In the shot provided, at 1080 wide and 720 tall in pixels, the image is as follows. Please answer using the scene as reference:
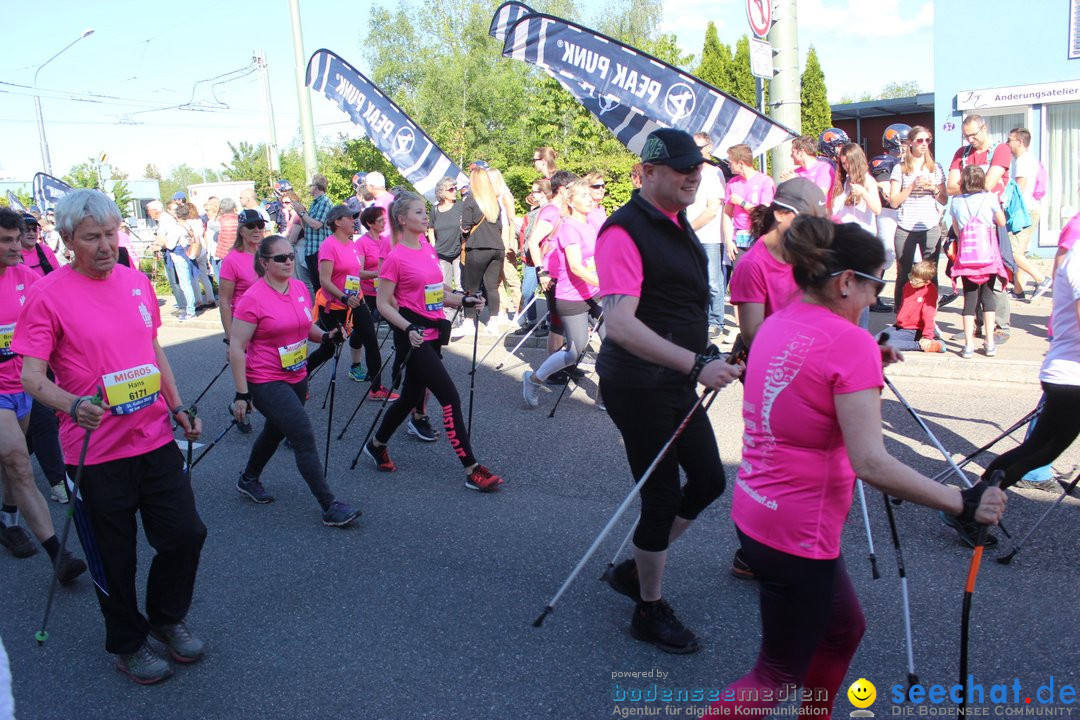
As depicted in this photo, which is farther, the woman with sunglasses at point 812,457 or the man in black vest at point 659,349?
the man in black vest at point 659,349

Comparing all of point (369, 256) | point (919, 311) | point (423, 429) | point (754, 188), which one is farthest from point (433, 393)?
point (919, 311)

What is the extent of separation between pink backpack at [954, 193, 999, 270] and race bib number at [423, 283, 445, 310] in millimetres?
4844

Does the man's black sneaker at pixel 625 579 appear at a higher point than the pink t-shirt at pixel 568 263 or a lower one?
lower

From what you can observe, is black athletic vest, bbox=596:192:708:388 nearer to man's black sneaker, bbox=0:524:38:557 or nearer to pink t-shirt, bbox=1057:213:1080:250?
pink t-shirt, bbox=1057:213:1080:250

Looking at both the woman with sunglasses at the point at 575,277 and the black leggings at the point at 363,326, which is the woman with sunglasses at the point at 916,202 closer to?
the woman with sunglasses at the point at 575,277

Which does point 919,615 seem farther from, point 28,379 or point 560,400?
point 560,400

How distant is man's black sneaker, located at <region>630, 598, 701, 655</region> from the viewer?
11.6 ft

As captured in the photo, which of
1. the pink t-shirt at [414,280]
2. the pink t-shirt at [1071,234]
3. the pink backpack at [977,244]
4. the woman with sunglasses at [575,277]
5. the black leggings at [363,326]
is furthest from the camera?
the black leggings at [363,326]

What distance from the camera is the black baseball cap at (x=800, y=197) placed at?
3.83 m

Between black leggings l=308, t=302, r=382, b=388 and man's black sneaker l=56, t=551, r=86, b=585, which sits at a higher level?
black leggings l=308, t=302, r=382, b=388

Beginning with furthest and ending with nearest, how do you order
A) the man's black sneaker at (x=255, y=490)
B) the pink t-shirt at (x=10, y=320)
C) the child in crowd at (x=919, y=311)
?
1. the child in crowd at (x=919, y=311)
2. the man's black sneaker at (x=255, y=490)
3. the pink t-shirt at (x=10, y=320)

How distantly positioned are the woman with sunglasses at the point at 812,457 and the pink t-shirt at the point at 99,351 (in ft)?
8.08

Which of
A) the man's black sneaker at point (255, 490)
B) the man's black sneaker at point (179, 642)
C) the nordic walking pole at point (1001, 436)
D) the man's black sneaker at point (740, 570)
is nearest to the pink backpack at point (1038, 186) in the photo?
the nordic walking pole at point (1001, 436)

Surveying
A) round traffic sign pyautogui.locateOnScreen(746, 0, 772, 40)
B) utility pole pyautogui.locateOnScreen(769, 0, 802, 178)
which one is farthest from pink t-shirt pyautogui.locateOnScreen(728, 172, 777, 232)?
round traffic sign pyautogui.locateOnScreen(746, 0, 772, 40)
